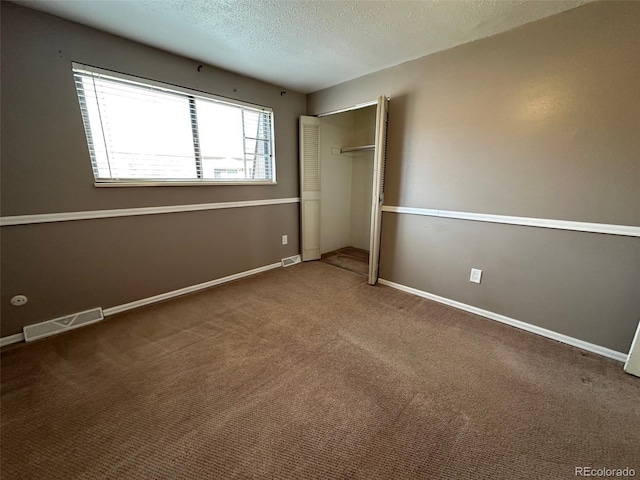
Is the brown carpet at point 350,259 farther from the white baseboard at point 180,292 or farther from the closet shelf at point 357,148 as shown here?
the closet shelf at point 357,148

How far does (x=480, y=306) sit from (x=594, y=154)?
1403 millimetres

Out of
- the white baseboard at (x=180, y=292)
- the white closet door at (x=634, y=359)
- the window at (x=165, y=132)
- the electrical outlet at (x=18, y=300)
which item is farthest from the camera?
the white baseboard at (x=180, y=292)

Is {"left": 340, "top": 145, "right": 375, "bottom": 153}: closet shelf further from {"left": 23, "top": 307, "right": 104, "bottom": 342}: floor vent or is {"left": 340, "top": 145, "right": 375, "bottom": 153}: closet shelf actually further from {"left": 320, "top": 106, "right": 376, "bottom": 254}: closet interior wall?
{"left": 23, "top": 307, "right": 104, "bottom": 342}: floor vent

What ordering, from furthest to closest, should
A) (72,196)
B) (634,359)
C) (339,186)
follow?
(339,186)
(72,196)
(634,359)

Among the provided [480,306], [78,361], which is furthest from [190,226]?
[480,306]

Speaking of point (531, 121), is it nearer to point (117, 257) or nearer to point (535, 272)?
point (535, 272)

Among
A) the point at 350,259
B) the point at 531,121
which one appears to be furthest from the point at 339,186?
the point at 531,121

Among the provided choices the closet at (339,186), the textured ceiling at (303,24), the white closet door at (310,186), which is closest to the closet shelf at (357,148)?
the closet at (339,186)

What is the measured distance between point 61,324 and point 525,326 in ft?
12.5

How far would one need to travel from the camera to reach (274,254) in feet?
11.4

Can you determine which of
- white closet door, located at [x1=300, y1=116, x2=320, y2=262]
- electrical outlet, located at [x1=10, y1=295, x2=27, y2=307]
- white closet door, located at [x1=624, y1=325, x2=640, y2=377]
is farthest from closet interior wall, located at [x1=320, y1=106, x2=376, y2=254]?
electrical outlet, located at [x1=10, y1=295, x2=27, y2=307]

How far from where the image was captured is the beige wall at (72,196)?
1.74 metres

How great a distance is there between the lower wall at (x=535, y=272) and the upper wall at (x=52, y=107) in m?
2.74

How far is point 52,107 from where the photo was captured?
184cm
